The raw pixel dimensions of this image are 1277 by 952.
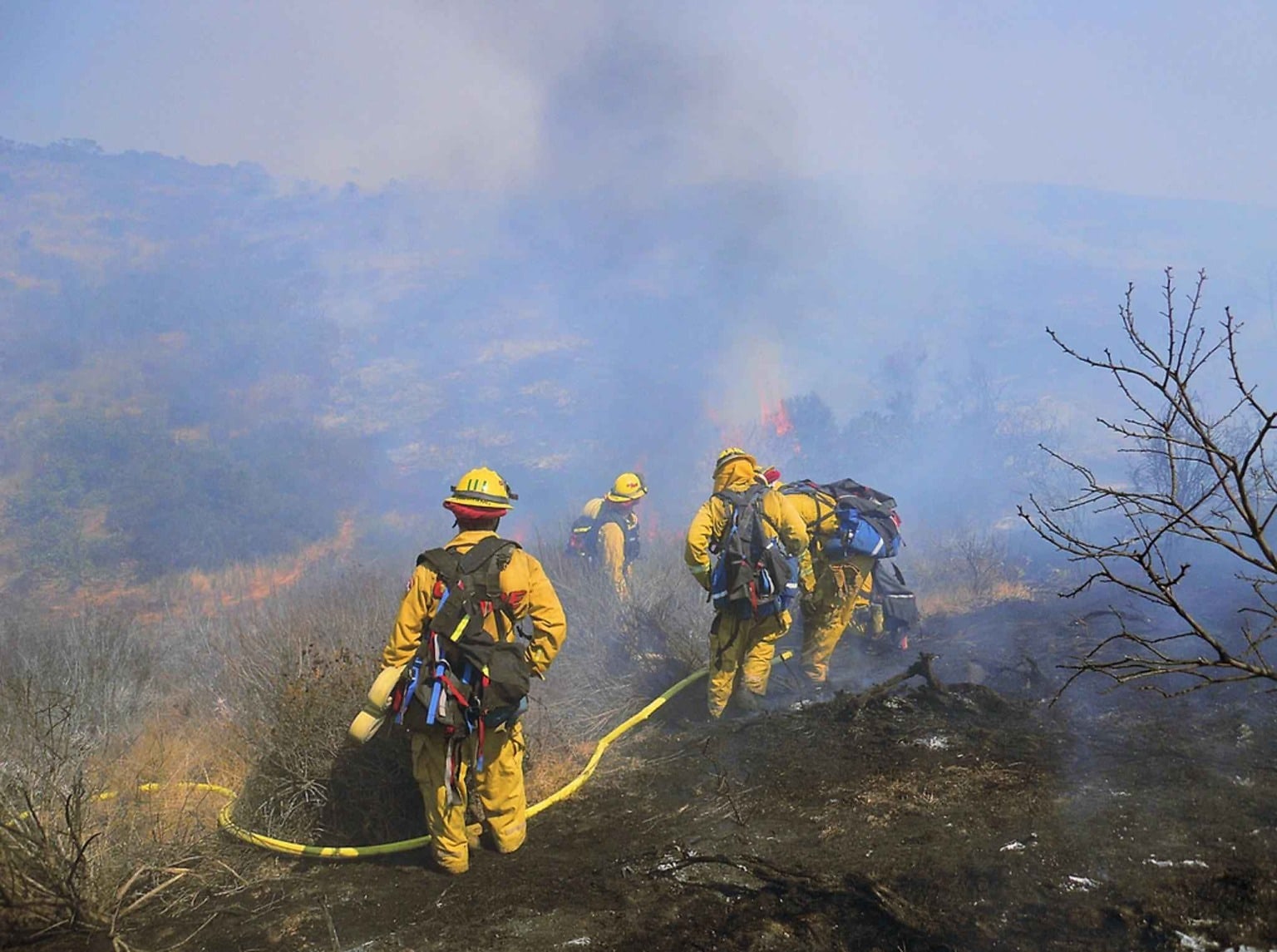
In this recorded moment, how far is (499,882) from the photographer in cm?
412

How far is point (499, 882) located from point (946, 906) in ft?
6.59

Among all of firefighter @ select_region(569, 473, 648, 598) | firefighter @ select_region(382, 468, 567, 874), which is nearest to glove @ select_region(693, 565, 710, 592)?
firefighter @ select_region(382, 468, 567, 874)

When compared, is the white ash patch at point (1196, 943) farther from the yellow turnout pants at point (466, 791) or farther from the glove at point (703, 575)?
the glove at point (703, 575)

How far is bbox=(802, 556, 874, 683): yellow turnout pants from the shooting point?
715cm

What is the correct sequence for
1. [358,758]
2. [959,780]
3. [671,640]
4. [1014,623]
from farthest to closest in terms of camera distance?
[1014,623] → [671,640] → [358,758] → [959,780]

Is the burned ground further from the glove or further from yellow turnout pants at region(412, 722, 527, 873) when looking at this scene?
the glove

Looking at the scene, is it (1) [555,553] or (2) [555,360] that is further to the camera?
(2) [555,360]

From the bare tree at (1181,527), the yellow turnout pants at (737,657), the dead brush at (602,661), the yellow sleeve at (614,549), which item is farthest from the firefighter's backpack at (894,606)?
the yellow sleeve at (614,549)

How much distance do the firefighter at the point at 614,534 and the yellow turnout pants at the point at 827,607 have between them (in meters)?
2.33

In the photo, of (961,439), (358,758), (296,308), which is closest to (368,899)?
(358,758)

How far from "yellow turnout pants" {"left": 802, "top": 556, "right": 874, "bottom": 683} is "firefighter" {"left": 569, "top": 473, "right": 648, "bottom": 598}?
7.66ft

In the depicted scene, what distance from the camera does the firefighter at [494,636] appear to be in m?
4.23

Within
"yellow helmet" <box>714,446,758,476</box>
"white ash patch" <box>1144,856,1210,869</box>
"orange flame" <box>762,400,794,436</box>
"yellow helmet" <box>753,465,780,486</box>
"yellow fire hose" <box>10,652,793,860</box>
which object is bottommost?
"yellow fire hose" <box>10,652,793,860</box>

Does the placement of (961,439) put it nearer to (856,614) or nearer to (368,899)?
(856,614)
